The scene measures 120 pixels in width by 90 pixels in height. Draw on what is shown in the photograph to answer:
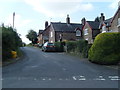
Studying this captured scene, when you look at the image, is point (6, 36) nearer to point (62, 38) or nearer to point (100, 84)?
point (100, 84)

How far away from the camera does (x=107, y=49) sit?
50.3ft

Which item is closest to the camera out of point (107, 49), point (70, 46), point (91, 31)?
point (107, 49)

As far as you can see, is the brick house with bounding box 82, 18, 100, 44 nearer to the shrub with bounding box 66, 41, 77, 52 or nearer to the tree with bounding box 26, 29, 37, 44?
the shrub with bounding box 66, 41, 77, 52

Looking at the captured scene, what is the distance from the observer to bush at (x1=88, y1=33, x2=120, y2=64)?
1509 centimetres

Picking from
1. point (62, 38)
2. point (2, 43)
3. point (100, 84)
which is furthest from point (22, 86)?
point (62, 38)

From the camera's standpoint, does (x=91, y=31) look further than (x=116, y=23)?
Yes

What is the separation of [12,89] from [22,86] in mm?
547

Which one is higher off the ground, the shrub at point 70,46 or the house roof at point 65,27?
the house roof at point 65,27


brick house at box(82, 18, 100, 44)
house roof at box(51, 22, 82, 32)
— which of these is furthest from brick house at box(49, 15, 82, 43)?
brick house at box(82, 18, 100, 44)

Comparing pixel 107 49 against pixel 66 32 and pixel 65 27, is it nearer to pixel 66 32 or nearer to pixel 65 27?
pixel 66 32

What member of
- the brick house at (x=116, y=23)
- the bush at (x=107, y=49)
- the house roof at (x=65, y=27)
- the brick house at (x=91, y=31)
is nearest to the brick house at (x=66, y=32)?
the house roof at (x=65, y=27)

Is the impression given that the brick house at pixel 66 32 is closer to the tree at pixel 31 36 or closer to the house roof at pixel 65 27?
the house roof at pixel 65 27

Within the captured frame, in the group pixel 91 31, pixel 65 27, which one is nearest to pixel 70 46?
pixel 91 31

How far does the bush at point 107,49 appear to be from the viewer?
15.1 metres
